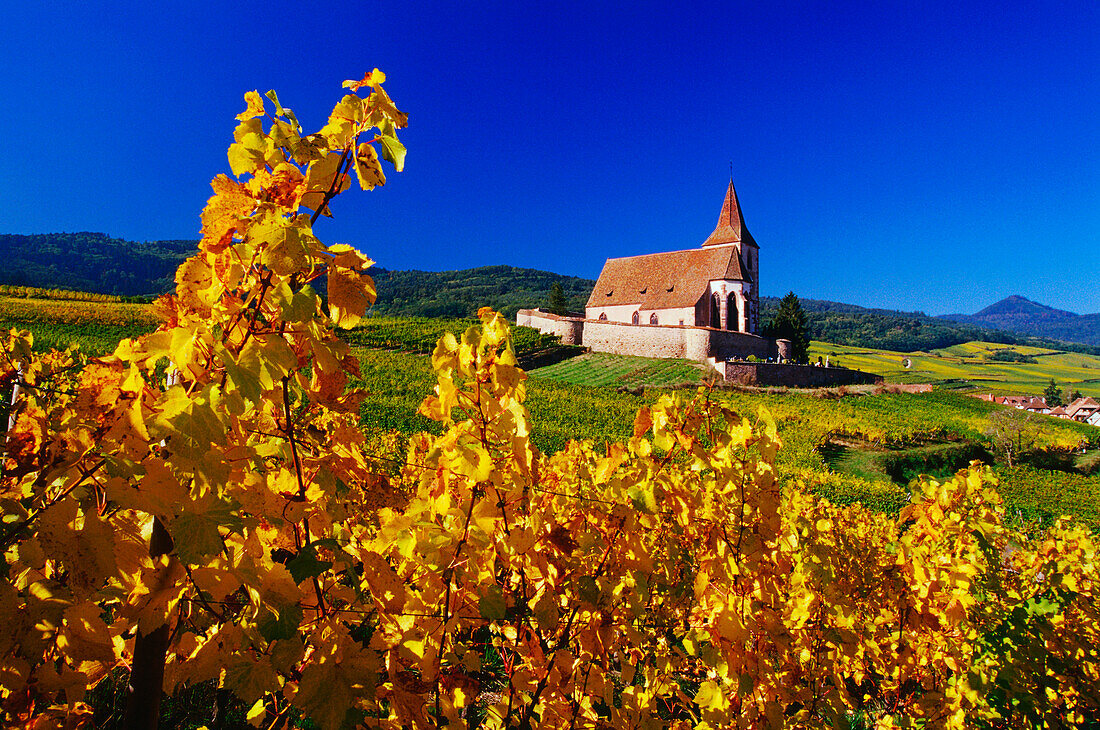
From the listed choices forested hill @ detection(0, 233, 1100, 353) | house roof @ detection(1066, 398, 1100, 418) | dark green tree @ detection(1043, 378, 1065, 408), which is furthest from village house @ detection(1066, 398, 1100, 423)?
forested hill @ detection(0, 233, 1100, 353)

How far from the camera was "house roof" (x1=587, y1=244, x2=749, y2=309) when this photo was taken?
41.3 metres

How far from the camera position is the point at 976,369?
81250 mm

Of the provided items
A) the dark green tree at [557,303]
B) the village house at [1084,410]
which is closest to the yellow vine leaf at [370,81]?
the dark green tree at [557,303]

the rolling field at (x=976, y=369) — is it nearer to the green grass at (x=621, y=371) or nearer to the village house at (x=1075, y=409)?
the village house at (x=1075, y=409)

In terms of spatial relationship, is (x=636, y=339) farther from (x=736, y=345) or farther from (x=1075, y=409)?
(x=1075, y=409)

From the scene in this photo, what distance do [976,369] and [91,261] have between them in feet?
675

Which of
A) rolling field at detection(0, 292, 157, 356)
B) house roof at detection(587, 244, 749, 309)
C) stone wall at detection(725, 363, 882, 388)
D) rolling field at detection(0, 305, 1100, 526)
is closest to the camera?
rolling field at detection(0, 305, 1100, 526)

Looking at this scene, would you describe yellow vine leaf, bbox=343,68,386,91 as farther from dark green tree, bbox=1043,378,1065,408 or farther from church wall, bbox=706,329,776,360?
dark green tree, bbox=1043,378,1065,408

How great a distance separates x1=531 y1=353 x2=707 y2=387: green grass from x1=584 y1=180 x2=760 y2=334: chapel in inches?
209

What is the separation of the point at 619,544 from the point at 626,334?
130ft

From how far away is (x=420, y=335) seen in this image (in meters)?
43.7

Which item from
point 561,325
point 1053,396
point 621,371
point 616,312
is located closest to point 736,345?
point 621,371

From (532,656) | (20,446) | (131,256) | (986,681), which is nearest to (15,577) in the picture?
(20,446)

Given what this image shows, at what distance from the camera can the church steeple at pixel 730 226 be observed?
1702 inches
